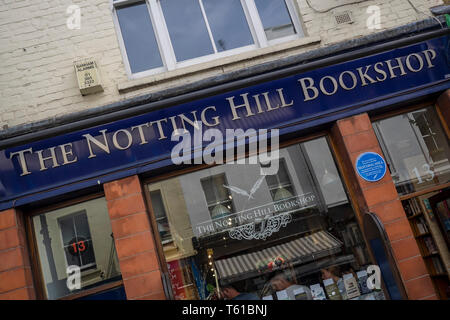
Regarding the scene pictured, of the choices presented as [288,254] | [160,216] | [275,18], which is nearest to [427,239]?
[288,254]

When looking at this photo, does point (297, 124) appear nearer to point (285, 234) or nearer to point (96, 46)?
point (285, 234)

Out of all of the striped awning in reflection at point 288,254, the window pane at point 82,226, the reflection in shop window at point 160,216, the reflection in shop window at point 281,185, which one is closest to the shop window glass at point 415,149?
the striped awning in reflection at point 288,254

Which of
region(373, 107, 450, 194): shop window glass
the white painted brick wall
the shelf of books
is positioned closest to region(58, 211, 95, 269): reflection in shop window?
the white painted brick wall

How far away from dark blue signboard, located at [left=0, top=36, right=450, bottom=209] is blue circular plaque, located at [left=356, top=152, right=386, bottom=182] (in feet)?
1.81

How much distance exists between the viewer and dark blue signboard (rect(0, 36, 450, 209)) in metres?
3.95

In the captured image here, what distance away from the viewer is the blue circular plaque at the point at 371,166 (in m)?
4.01

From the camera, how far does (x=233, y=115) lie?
4.16m

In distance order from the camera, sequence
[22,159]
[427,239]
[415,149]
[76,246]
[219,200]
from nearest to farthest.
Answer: [22,159]
[76,246]
[219,200]
[415,149]
[427,239]

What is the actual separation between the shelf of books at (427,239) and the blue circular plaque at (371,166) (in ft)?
3.65

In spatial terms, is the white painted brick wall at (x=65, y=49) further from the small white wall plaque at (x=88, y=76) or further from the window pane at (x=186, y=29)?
the window pane at (x=186, y=29)

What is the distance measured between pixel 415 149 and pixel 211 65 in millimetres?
2727

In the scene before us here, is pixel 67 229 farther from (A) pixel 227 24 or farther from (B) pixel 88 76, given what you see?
(A) pixel 227 24

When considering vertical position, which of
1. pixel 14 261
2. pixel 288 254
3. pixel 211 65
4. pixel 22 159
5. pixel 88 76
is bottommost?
pixel 288 254
